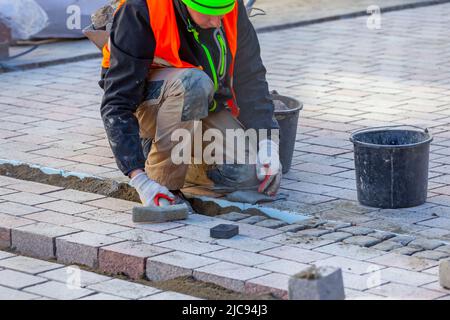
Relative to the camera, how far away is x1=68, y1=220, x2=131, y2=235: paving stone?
5.25 metres

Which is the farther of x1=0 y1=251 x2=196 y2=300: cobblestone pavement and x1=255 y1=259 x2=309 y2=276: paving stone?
x1=255 y1=259 x2=309 y2=276: paving stone

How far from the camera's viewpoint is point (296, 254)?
493cm

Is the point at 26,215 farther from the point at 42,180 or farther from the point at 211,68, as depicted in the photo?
the point at 211,68

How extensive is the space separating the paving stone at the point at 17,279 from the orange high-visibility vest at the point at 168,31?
1.36 m

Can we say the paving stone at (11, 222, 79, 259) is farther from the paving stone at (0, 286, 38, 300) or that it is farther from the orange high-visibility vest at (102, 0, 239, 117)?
the orange high-visibility vest at (102, 0, 239, 117)

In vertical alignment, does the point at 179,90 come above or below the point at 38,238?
above

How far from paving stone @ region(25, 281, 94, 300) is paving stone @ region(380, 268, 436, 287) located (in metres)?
1.27

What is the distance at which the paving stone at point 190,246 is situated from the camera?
16.3ft

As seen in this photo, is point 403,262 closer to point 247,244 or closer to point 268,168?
point 247,244

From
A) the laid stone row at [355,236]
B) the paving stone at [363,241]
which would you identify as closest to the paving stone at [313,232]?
the laid stone row at [355,236]

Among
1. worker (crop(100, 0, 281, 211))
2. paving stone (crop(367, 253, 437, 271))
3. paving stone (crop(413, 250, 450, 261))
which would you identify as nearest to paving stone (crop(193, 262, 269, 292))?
paving stone (crop(367, 253, 437, 271))

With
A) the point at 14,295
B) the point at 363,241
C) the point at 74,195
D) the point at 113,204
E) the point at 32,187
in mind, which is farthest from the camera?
the point at 32,187

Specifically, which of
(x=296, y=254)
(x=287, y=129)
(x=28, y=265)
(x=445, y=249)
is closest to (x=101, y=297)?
(x=28, y=265)

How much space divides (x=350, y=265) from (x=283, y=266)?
0.98 ft
